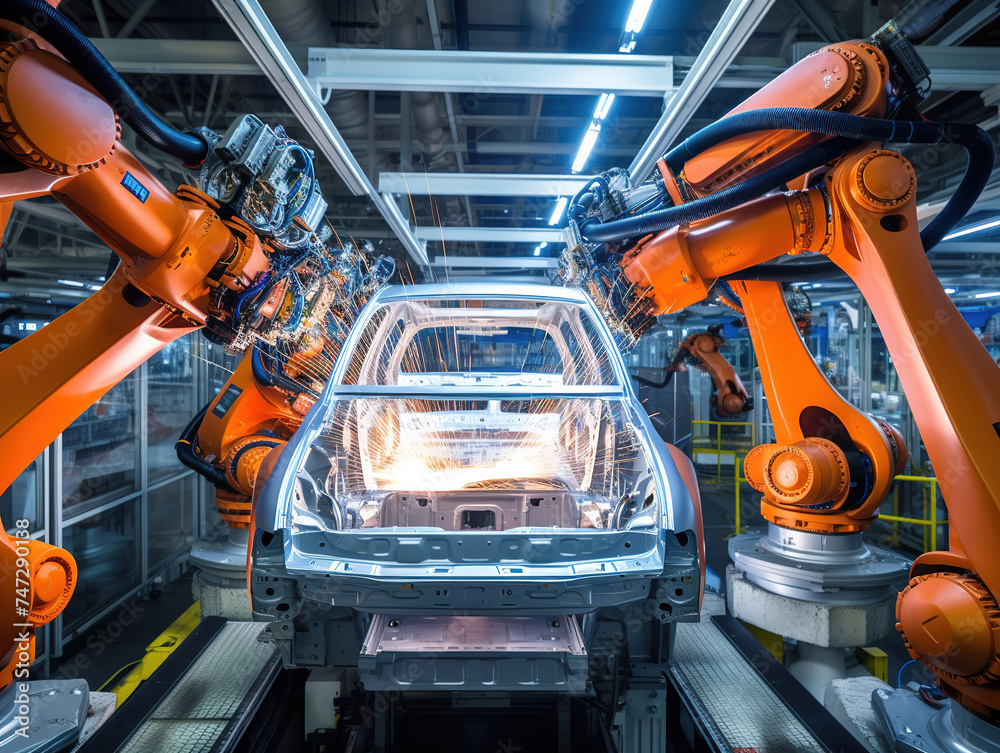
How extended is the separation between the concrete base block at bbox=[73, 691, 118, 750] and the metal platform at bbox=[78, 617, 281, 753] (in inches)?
3.5

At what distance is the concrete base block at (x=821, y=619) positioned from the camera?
3029 millimetres

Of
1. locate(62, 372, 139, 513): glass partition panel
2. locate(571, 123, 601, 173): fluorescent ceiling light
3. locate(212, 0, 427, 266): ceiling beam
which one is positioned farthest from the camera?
locate(62, 372, 139, 513): glass partition panel

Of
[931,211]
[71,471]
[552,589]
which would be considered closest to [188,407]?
[71,471]

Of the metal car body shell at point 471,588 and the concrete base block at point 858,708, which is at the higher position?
the metal car body shell at point 471,588

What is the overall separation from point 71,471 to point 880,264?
224 inches

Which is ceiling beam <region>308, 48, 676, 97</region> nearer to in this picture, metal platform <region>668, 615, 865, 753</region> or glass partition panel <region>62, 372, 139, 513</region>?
metal platform <region>668, 615, 865, 753</region>

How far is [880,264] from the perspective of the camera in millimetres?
2217

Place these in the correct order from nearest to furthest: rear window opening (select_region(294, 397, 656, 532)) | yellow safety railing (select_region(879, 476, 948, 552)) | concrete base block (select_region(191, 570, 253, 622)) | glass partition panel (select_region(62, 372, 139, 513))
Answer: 1. rear window opening (select_region(294, 397, 656, 532))
2. concrete base block (select_region(191, 570, 253, 622))
3. glass partition panel (select_region(62, 372, 139, 513))
4. yellow safety railing (select_region(879, 476, 948, 552))

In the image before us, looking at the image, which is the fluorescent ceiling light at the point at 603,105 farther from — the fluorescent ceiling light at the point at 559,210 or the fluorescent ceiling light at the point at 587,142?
the fluorescent ceiling light at the point at 559,210

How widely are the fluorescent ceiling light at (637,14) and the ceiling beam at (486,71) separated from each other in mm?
280

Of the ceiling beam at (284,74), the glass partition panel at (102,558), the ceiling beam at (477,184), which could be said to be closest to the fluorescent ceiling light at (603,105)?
the ceiling beam at (477,184)

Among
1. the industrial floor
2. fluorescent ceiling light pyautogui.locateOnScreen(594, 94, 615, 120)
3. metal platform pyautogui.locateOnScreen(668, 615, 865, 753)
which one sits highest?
fluorescent ceiling light pyautogui.locateOnScreen(594, 94, 615, 120)

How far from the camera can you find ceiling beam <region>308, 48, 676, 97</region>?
2.77 m

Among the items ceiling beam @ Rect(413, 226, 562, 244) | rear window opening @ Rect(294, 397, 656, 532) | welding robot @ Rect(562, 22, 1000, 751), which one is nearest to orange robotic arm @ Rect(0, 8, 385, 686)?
rear window opening @ Rect(294, 397, 656, 532)
